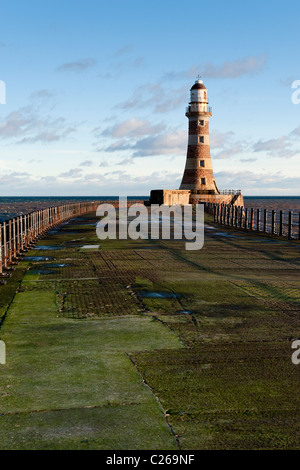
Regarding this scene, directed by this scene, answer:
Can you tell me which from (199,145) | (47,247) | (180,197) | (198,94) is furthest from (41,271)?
(198,94)

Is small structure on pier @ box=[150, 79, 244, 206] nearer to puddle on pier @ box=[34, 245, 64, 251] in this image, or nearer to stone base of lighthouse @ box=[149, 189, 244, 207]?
stone base of lighthouse @ box=[149, 189, 244, 207]

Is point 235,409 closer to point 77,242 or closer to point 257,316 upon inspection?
point 257,316

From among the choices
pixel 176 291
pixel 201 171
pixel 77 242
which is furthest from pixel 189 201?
pixel 176 291

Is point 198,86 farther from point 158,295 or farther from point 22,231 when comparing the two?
point 158,295

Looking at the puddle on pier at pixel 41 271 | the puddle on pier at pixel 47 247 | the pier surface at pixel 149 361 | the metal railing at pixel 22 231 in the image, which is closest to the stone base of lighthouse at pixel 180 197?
the metal railing at pixel 22 231

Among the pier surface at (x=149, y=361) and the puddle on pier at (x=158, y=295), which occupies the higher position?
the puddle on pier at (x=158, y=295)

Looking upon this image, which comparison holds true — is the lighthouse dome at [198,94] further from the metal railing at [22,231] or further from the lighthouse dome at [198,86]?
the metal railing at [22,231]
